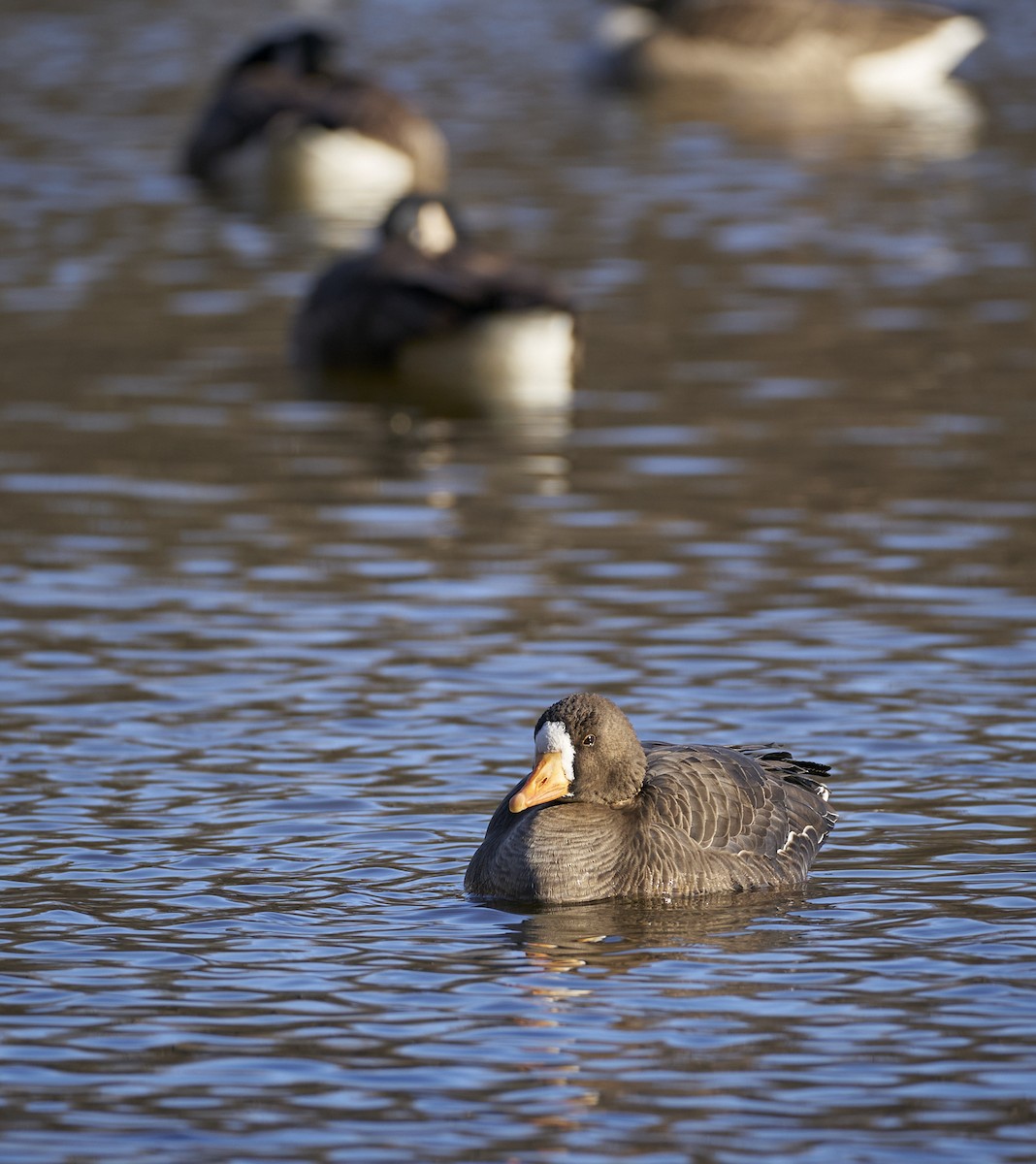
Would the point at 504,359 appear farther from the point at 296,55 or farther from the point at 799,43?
the point at 799,43

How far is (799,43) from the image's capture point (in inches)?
1423

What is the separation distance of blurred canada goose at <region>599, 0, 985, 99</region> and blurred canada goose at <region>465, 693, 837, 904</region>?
27911 millimetres

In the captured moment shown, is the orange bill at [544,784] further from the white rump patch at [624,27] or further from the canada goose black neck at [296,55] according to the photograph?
the white rump patch at [624,27]

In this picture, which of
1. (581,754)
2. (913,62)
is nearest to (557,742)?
(581,754)

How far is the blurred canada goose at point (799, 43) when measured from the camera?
35.8 m

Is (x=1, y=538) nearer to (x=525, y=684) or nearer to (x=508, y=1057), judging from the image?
(x=525, y=684)

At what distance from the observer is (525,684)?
11.9m

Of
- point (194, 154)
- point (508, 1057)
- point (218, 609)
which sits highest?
point (194, 154)

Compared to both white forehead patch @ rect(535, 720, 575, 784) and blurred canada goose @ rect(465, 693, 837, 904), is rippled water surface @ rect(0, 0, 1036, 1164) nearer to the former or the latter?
blurred canada goose @ rect(465, 693, 837, 904)

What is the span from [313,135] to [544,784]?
64.0 ft

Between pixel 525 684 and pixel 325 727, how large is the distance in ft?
3.64

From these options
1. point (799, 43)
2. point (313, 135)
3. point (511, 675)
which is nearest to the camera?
point (511, 675)

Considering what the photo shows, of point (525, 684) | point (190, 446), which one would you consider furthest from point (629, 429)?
point (525, 684)

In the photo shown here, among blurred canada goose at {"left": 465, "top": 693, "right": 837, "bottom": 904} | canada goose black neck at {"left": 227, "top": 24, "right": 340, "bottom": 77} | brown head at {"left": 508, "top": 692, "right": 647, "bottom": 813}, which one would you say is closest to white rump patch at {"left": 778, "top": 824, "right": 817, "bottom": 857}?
blurred canada goose at {"left": 465, "top": 693, "right": 837, "bottom": 904}
